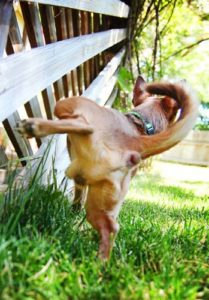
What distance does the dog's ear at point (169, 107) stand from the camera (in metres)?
2.04

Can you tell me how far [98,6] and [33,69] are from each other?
1.58 metres

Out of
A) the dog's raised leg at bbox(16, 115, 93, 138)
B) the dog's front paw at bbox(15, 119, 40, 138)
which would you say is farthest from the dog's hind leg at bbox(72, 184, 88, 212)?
the dog's front paw at bbox(15, 119, 40, 138)

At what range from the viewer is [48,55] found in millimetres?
2553

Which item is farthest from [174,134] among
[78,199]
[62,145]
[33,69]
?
[62,145]

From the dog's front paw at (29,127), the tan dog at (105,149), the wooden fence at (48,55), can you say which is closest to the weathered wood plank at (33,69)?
the wooden fence at (48,55)

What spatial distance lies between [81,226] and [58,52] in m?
1.18

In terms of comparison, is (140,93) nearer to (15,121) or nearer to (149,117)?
(149,117)

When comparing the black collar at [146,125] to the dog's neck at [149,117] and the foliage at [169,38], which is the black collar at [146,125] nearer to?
the dog's neck at [149,117]

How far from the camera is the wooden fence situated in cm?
218

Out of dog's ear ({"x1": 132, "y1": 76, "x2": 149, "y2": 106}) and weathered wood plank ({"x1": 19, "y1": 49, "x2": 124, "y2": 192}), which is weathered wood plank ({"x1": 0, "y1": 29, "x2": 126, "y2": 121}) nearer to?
weathered wood plank ({"x1": 19, "y1": 49, "x2": 124, "y2": 192})

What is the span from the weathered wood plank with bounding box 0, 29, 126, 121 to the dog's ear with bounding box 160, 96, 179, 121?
28.1 inches

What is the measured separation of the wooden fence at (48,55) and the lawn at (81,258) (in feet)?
1.83

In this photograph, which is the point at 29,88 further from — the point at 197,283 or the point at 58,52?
the point at 197,283

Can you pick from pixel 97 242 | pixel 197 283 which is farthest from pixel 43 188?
pixel 197 283
